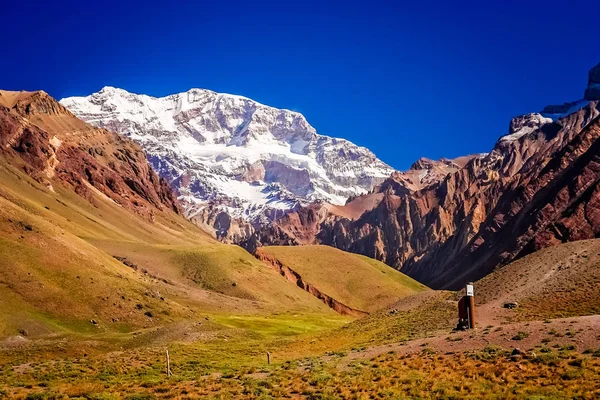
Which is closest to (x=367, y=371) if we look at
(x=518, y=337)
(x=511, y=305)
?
Result: (x=518, y=337)

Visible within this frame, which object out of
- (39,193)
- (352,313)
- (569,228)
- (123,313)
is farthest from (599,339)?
(39,193)

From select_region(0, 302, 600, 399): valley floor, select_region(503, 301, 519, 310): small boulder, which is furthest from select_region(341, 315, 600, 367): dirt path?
select_region(503, 301, 519, 310): small boulder

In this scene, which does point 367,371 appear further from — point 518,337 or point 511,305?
point 511,305

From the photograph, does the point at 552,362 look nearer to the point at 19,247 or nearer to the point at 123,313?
the point at 123,313

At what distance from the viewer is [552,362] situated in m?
32.2

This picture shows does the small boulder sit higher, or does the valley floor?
the small boulder

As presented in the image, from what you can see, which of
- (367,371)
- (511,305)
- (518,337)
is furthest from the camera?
(511,305)

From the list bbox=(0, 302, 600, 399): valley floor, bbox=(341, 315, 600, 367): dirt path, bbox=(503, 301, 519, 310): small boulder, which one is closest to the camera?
bbox=(0, 302, 600, 399): valley floor

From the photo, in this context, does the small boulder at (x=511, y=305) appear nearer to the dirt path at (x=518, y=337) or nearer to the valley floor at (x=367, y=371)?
the valley floor at (x=367, y=371)

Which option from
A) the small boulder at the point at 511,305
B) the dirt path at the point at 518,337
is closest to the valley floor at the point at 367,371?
the dirt path at the point at 518,337

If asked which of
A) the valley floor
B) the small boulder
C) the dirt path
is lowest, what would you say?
the valley floor

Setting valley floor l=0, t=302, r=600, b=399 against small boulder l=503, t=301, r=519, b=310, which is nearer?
valley floor l=0, t=302, r=600, b=399

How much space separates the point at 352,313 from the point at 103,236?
261ft

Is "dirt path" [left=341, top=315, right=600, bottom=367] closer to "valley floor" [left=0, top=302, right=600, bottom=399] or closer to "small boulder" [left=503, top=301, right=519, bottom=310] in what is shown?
"valley floor" [left=0, top=302, right=600, bottom=399]
